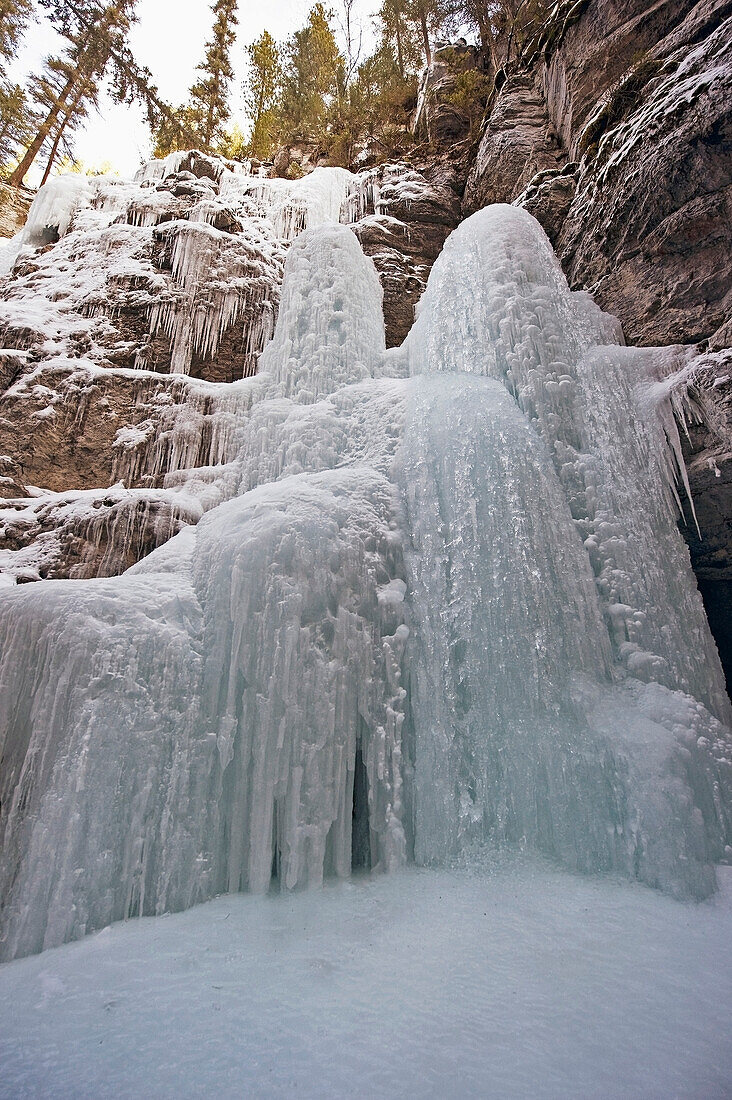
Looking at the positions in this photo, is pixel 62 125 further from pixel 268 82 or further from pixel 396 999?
pixel 396 999

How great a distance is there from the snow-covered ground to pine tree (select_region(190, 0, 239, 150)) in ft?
57.2

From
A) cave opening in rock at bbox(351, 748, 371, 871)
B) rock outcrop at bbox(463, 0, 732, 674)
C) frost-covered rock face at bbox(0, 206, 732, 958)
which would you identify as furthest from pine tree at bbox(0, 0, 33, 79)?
cave opening in rock at bbox(351, 748, 371, 871)

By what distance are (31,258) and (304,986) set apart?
482 inches

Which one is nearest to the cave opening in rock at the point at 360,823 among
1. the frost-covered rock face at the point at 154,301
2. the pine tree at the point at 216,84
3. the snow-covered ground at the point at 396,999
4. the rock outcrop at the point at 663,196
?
the snow-covered ground at the point at 396,999

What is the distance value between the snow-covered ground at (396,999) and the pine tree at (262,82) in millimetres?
17962

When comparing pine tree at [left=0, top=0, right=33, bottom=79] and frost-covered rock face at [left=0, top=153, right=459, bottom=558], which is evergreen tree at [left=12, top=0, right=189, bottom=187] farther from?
frost-covered rock face at [left=0, top=153, right=459, bottom=558]

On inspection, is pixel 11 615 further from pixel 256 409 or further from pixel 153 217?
pixel 153 217

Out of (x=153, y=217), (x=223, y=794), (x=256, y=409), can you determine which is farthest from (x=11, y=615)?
(x=153, y=217)

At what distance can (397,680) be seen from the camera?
12.4 ft

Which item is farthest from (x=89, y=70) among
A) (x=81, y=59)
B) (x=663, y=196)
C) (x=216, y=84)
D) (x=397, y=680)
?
(x=397, y=680)

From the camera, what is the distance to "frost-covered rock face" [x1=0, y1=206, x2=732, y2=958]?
3.12 m

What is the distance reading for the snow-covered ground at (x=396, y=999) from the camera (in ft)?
5.54

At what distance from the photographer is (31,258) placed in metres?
10.2

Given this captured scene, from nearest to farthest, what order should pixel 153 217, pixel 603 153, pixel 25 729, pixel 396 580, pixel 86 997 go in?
pixel 86 997, pixel 25 729, pixel 396 580, pixel 603 153, pixel 153 217
